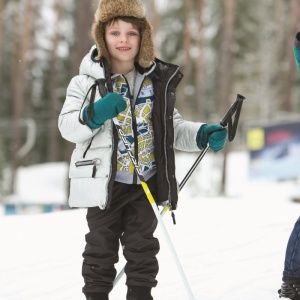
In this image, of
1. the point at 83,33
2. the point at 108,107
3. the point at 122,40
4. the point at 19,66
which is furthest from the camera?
the point at 19,66

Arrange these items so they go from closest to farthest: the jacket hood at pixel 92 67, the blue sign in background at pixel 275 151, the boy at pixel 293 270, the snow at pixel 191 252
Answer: the jacket hood at pixel 92 67 → the boy at pixel 293 270 → the snow at pixel 191 252 → the blue sign in background at pixel 275 151

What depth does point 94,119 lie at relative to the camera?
2859 millimetres

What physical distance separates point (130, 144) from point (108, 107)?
326 millimetres

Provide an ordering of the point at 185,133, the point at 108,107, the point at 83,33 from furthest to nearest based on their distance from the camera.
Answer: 1. the point at 83,33
2. the point at 185,133
3. the point at 108,107

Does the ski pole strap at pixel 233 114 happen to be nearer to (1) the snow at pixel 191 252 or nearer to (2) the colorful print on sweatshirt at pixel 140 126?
(2) the colorful print on sweatshirt at pixel 140 126

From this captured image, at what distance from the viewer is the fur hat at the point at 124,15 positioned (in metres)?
3.05

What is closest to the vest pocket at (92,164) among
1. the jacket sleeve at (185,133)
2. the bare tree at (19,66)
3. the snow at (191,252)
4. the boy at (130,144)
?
the boy at (130,144)

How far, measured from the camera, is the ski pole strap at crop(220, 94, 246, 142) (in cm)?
315

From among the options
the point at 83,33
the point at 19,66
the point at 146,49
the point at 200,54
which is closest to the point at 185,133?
the point at 146,49

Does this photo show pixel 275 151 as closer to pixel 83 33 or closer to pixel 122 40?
pixel 83 33

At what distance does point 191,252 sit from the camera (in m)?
4.73

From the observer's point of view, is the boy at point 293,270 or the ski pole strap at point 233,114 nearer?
the ski pole strap at point 233,114

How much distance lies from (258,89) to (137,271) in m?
26.4

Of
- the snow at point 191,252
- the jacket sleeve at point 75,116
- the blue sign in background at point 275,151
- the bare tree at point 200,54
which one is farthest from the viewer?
the bare tree at point 200,54
